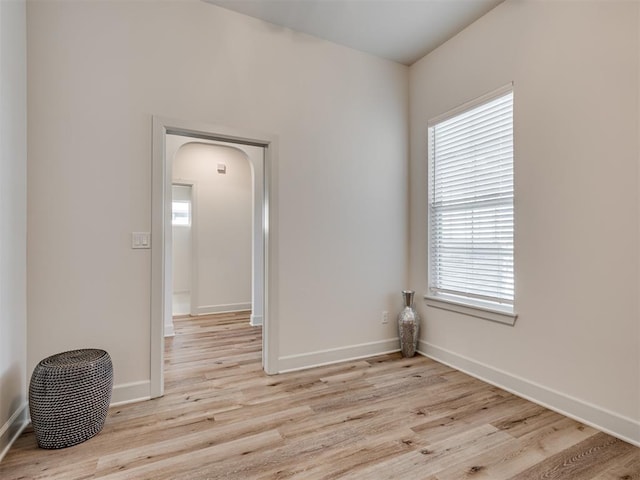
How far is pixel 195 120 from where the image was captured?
2643 mm

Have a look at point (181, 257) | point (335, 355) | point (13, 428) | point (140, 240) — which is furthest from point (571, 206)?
point (181, 257)

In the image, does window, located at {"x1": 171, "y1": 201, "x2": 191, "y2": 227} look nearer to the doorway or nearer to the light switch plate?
the doorway

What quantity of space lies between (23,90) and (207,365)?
98.7 inches

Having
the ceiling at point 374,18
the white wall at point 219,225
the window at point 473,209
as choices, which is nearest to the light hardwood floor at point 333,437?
the window at point 473,209

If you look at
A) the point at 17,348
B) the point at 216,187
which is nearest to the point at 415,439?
the point at 17,348

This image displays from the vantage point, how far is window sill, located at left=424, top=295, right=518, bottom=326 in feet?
8.59

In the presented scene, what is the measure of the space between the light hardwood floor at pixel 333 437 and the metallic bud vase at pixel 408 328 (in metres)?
0.47

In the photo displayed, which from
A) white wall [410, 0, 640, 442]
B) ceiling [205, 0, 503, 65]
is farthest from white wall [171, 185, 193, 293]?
white wall [410, 0, 640, 442]

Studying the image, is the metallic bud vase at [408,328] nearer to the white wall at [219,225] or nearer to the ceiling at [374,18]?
the ceiling at [374,18]

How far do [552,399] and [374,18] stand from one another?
3274 millimetres

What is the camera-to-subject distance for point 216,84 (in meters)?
2.73

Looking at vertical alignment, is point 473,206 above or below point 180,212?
below

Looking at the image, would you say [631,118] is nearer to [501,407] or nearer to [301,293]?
[501,407]

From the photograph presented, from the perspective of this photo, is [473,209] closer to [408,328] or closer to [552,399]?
[408,328]
